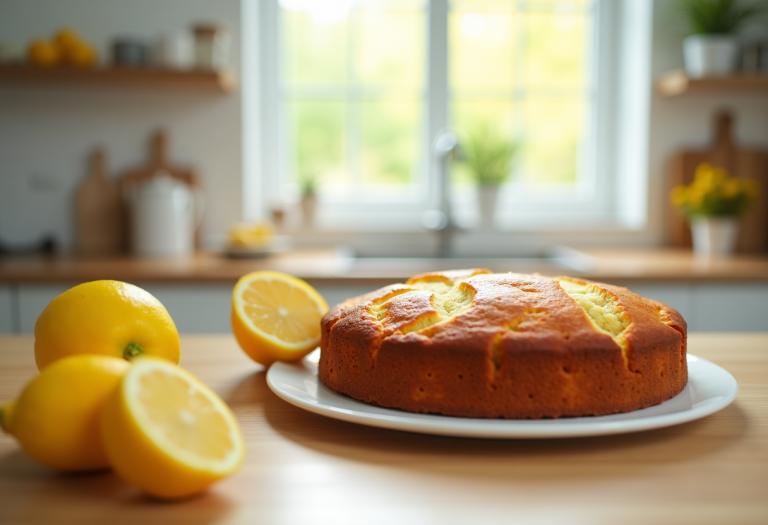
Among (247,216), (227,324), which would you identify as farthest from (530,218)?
(227,324)

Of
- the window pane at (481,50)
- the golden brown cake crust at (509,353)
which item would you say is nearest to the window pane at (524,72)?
the window pane at (481,50)

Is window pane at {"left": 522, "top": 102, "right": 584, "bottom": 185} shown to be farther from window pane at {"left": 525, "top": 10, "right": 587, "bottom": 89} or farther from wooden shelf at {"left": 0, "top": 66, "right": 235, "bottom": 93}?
wooden shelf at {"left": 0, "top": 66, "right": 235, "bottom": 93}

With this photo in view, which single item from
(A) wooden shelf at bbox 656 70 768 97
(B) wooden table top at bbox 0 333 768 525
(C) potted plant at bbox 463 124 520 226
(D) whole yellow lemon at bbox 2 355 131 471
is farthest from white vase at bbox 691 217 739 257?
(D) whole yellow lemon at bbox 2 355 131 471

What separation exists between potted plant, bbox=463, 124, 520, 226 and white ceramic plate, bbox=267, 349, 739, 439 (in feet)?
6.73

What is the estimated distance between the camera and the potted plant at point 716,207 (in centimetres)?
256

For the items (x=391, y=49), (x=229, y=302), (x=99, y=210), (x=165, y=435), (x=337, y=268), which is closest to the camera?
(x=165, y=435)

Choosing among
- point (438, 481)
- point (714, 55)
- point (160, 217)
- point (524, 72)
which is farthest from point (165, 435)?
point (524, 72)

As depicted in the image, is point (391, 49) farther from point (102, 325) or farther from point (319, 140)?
point (102, 325)

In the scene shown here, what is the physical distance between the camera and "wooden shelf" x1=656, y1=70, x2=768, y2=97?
2.54 metres

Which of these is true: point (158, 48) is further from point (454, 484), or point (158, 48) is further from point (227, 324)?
point (454, 484)

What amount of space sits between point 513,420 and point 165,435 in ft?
1.01

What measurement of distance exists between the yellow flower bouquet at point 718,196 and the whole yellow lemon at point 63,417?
8.29 feet

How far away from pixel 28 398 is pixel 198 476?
0.16m

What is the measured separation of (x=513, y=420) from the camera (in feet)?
2.04
